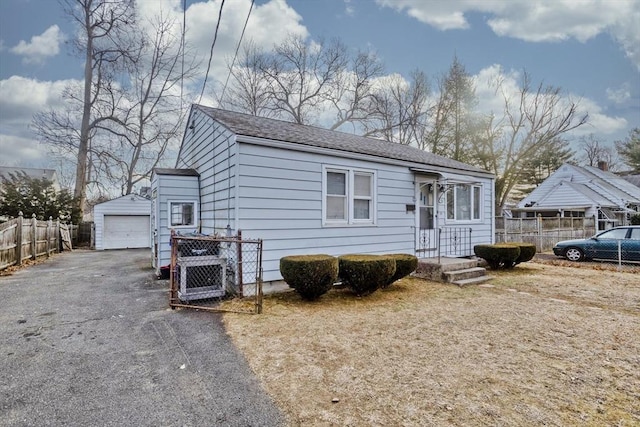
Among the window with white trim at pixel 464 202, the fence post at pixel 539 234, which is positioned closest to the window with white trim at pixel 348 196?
the window with white trim at pixel 464 202

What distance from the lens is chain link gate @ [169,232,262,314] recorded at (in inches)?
220

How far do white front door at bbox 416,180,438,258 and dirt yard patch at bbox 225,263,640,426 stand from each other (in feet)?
9.24

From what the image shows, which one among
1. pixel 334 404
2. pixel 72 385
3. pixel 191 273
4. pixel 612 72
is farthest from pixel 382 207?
pixel 612 72

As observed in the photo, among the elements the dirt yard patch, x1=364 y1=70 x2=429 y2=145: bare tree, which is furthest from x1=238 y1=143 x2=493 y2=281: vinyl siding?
x1=364 y1=70 x2=429 y2=145: bare tree

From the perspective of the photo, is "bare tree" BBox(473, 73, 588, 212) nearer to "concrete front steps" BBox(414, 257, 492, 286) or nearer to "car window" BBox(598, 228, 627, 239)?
"car window" BBox(598, 228, 627, 239)

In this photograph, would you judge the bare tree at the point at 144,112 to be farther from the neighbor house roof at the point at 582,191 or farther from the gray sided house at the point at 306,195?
the neighbor house roof at the point at 582,191

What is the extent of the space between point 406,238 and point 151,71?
73.5ft

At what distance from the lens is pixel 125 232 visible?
18422mm

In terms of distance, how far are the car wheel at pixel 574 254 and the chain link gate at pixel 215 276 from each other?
11.7 meters

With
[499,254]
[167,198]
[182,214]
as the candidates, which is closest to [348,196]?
[182,214]

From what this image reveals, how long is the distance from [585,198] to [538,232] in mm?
8226

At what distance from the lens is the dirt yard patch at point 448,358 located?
2.53 meters

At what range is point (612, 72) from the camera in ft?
55.9

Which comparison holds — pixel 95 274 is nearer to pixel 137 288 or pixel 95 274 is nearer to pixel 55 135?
pixel 137 288
